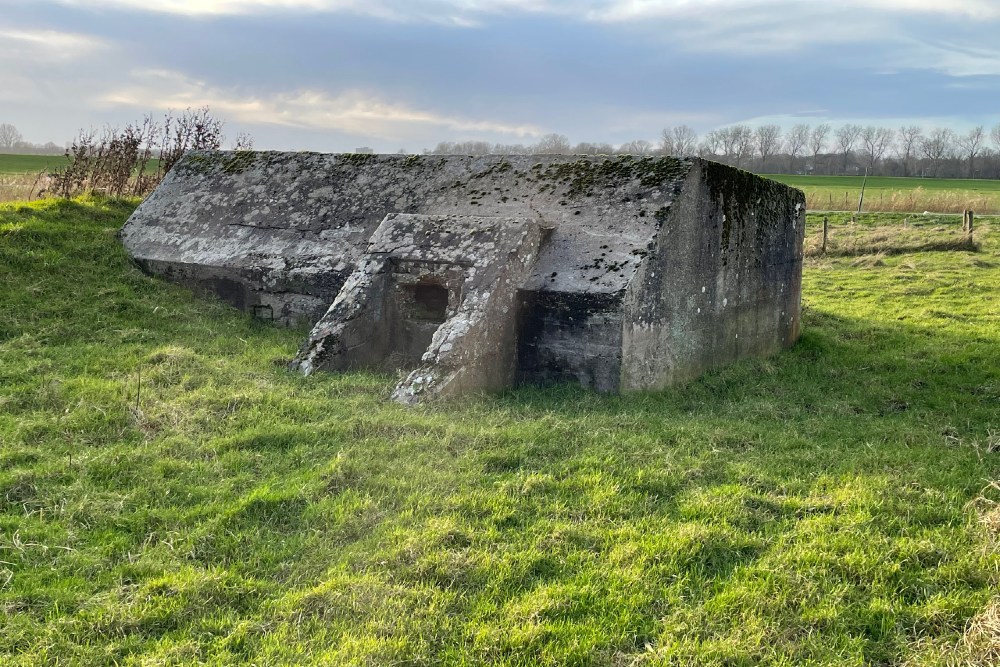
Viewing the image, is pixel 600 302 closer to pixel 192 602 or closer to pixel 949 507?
pixel 949 507

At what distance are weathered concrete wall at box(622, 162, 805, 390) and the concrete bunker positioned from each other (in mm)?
27

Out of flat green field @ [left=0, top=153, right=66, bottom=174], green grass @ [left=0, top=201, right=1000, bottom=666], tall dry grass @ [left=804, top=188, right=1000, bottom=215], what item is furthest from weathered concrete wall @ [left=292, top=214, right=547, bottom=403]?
tall dry grass @ [left=804, top=188, right=1000, bottom=215]

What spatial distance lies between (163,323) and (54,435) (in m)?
3.28

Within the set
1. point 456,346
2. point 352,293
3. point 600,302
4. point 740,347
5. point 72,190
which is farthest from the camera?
point 72,190

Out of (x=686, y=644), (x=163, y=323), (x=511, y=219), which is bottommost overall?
(x=686, y=644)

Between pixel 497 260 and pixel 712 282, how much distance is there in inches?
107

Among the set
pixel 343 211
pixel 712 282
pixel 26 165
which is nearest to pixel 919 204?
pixel 712 282

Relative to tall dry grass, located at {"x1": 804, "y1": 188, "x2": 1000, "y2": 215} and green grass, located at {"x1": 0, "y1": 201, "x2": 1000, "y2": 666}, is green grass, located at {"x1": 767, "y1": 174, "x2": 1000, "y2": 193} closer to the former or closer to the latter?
tall dry grass, located at {"x1": 804, "y1": 188, "x2": 1000, "y2": 215}

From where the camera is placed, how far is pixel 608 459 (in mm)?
4977

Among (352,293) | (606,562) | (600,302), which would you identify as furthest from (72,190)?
(606,562)

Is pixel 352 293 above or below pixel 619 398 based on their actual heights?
above

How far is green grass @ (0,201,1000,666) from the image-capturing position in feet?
10.1

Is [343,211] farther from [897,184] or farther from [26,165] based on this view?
[897,184]

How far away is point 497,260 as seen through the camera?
23.3 ft
